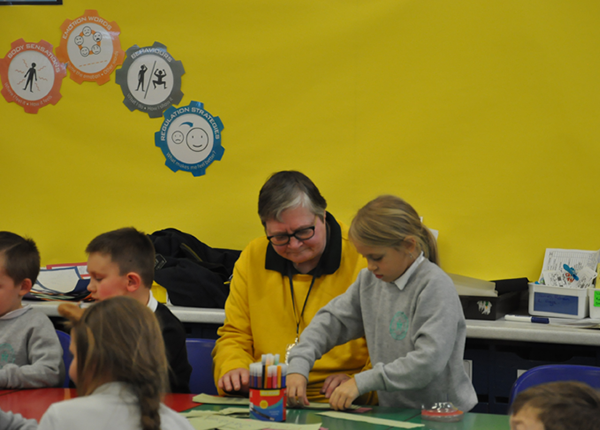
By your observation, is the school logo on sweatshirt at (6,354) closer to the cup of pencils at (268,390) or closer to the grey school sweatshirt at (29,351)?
the grey school sweatshirt at (29,351)

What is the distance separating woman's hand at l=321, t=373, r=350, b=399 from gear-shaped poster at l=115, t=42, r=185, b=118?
211 centimetres

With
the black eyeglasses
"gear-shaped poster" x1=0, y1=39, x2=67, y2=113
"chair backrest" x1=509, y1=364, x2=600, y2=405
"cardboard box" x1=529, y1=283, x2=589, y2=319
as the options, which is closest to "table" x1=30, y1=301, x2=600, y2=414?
"cardboard box" x1=529, y1=283, x2=589, y2=319

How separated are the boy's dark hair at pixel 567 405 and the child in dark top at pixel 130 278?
1221 mm

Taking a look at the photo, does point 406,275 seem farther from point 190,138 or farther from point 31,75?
point 31,75

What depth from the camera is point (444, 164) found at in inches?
122

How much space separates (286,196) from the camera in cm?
202

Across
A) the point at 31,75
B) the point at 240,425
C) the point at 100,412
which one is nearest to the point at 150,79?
the point at 31,75

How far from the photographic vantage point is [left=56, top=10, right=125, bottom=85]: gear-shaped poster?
357cm

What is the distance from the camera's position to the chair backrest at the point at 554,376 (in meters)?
1.81

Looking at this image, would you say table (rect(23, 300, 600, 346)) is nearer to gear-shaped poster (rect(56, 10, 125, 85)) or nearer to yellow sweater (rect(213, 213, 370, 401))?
yellow sweater (rect(213, 213, 370, 401))

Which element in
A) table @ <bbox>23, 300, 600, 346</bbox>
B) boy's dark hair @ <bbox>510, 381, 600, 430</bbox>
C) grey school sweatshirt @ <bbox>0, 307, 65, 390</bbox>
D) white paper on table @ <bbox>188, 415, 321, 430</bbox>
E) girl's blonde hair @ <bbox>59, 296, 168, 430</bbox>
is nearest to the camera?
boy's dark hair @ <bbox>510, 381, 600, 430</bbox>

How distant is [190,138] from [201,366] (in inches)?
63.3

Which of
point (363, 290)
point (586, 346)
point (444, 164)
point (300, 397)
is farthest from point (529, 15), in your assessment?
point (300, 397)

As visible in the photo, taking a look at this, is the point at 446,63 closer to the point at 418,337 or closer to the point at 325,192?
the point at 325,192
